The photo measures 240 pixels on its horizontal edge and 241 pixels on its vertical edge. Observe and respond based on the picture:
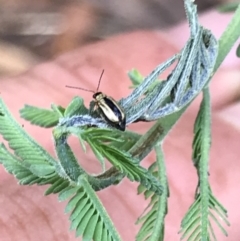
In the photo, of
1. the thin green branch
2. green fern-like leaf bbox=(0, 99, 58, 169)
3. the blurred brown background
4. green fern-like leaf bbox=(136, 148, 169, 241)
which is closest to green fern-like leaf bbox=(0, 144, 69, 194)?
green fern-like leaf bbox=(0, 99, 58, 169)

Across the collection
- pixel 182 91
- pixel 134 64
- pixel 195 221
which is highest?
pixel 134 64

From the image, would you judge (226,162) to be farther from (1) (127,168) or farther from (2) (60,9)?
(2) (60,9)

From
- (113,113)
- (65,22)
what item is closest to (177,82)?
(113,113)

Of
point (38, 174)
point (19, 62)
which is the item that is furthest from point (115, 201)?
point (19, 62)

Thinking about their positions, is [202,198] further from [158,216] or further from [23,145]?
[23,145]

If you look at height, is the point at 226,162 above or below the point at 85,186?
above

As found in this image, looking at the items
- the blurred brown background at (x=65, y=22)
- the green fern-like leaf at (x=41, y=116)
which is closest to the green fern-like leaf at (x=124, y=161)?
the green fern-like leaf at (x=41, y=116)
